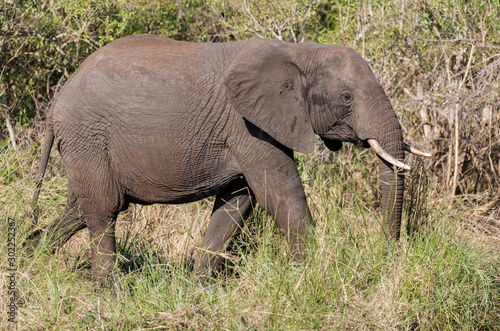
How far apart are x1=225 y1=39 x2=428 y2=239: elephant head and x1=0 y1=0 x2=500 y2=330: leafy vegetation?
0.48 meters

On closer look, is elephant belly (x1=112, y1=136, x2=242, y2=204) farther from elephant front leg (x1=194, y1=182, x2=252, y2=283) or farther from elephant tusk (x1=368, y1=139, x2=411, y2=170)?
elephant tusk (x1=368, y1=139, x2=411, y2=170)

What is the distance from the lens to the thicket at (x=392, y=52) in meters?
6.18

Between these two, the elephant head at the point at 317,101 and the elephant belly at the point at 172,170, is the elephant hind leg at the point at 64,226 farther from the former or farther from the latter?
the elephant head at the point at 317,101

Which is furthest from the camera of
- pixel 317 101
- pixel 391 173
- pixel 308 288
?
pixel 317 101

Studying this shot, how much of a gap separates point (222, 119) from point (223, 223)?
0.88 metres

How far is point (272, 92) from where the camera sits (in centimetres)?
447

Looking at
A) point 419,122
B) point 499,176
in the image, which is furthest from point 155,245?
point 499,176

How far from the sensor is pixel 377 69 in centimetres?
666

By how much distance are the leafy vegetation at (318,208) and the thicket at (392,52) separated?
0.02m

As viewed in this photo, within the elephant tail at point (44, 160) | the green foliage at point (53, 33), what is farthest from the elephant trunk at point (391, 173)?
the green foliage at point (53, 33)

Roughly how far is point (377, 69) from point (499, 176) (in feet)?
5.16

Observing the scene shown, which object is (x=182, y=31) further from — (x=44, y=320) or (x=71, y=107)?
(x=44, y=320)

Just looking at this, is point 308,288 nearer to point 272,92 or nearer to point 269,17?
point 272,92

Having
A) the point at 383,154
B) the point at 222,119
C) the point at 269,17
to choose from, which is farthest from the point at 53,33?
the point at 383,154
